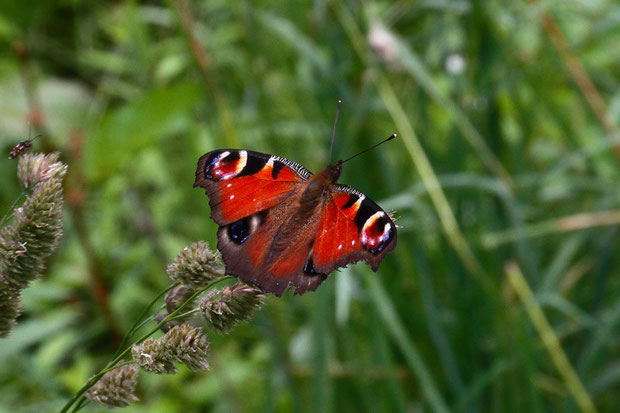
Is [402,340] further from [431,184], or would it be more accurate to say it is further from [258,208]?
[258,208]

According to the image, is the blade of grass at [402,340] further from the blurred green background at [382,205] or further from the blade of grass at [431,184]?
the blade of grass at [431,184]

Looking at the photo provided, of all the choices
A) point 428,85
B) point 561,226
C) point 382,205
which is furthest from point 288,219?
point 561,226

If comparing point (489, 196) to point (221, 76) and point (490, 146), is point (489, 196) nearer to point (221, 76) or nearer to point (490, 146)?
point (490, 146)

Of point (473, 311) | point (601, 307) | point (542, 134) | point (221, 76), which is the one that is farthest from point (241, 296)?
point (542, 134)

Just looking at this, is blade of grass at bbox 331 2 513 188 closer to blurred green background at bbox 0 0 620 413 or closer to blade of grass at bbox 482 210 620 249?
blurred green background at bbox 0 0 620 413

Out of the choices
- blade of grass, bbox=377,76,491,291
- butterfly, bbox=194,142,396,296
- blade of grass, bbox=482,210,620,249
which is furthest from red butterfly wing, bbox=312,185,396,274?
blade of grass, bbox=482,210,620,249

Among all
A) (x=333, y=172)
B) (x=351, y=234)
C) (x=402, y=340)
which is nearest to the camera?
(x=351, y=234)

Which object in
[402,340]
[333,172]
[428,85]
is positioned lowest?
[402,340]

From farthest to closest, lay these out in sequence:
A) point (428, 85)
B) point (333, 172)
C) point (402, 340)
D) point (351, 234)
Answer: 1. point (428, 85)
2. point (402, 340)
3. point (333, 172)
4. point (351, 234)
